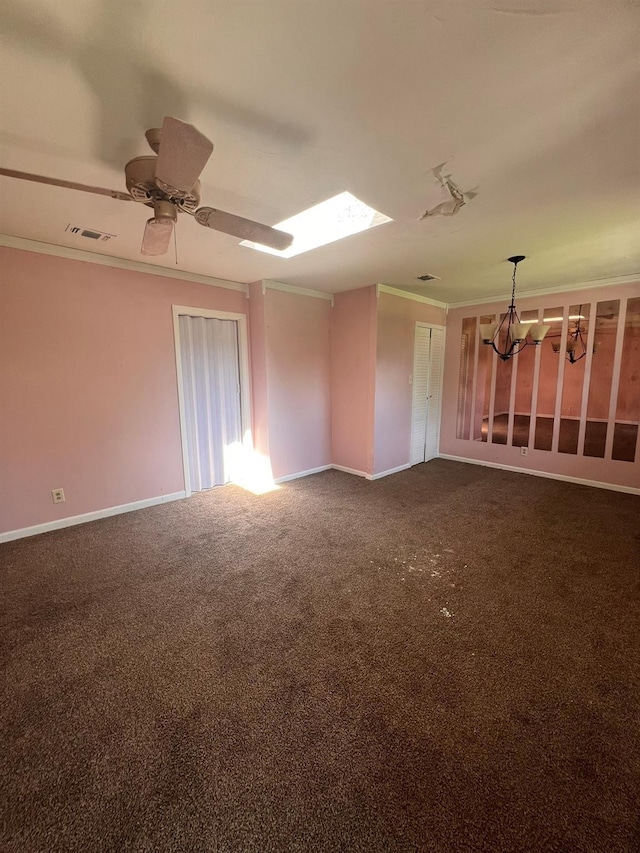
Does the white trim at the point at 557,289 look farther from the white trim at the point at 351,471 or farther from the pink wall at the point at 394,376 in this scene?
the white trim at the point at 351,471

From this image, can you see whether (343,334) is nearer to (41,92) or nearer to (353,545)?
(353,545)

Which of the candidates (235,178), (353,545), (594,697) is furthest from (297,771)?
(235,178)

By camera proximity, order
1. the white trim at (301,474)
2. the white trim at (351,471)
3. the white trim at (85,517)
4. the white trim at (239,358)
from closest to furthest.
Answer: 1. the white trim at (85,517)
2. the white trim at (239,358)
3. the white trim at (301,474)
4. the white trim at (351,471)

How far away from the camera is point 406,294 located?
4.68 meters

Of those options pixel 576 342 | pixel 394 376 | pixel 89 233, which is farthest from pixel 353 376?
pixel 576 342

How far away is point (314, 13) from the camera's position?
3.40ft

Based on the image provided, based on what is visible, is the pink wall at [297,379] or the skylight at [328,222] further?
the pink wall at [297,379]

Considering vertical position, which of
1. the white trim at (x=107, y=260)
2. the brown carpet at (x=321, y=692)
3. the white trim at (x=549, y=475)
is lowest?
the brown carpet at (x=321, y=692)

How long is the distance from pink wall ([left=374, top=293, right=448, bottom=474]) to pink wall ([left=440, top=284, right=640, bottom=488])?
67cm

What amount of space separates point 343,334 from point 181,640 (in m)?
3.88

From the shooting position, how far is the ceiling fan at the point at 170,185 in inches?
45.1

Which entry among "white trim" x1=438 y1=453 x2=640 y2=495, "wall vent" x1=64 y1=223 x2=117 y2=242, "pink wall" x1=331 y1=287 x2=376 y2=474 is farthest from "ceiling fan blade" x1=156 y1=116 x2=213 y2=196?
"white trim" x1=438 y1=453 x2=640 y2=495

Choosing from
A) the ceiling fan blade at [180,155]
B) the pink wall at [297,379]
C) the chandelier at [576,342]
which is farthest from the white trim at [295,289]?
the chandelier at [576,342]

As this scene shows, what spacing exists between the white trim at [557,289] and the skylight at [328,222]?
3.24 metres
